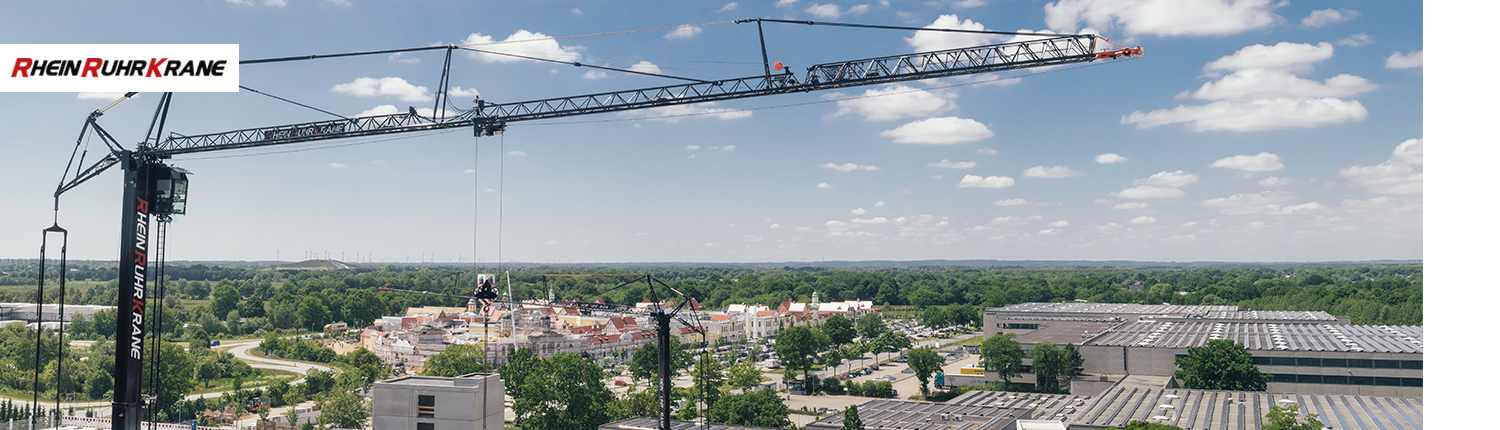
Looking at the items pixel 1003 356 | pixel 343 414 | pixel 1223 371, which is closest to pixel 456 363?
pixel 343 414

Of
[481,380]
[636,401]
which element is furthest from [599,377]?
[481,380]

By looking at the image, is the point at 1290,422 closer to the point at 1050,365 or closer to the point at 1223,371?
the point at 1223,371

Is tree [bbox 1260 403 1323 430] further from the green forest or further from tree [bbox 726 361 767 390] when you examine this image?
the green forest

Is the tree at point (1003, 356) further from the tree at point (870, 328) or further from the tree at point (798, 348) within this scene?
the tree at point (870, 328)

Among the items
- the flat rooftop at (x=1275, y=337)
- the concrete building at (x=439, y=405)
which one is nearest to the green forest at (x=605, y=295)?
the flat rooftop at (x=1275, y=337)

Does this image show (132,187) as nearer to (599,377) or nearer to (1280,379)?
(599,377)
